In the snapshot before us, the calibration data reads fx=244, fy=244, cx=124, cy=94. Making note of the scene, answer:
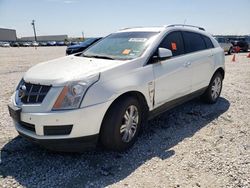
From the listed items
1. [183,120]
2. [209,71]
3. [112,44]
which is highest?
[112,44]

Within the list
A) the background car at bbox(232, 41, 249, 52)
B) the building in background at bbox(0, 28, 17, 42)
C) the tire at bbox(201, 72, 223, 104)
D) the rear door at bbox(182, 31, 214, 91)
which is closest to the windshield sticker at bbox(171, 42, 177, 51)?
the rear door at bbox(182, 31, 214, 91)

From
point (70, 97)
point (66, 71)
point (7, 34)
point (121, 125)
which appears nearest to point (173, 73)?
point (121, 125)

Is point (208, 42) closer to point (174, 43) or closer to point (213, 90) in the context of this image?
point (213, 90)

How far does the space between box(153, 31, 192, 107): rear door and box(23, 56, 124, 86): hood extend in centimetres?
81

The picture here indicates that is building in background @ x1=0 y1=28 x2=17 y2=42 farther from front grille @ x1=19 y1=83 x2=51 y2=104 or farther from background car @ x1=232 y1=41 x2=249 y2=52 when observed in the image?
front grille @ x1=19 y1=83 x2=51 y2=104

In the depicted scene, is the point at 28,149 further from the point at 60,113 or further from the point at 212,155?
the point at 212,155

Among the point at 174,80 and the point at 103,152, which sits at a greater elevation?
the point at 174,80

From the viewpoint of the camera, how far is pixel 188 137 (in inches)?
158

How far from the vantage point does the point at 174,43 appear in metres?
4.38

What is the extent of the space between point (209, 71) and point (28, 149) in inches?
155

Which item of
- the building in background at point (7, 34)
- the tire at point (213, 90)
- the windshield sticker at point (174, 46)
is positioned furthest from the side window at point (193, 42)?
the building in background at point (7, 34)

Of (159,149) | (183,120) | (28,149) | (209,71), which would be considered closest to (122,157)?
(159,149)

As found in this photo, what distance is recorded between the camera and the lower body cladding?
2.85 meters

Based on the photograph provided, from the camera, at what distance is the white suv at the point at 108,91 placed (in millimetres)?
2883
